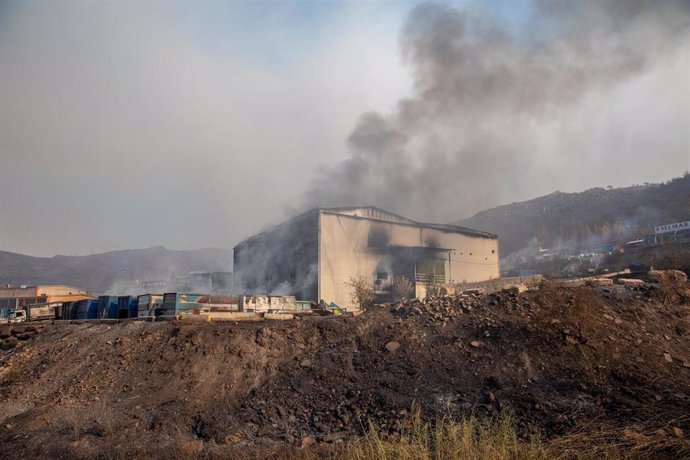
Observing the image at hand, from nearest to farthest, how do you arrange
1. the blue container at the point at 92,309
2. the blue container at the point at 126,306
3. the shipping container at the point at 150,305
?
the shipping container at the point at 150,305 → the blue container at the point at 126,306 → the blue container at the point at 92,309

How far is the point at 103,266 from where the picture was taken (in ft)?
272

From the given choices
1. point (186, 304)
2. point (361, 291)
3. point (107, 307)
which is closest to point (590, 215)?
point (361, 291)

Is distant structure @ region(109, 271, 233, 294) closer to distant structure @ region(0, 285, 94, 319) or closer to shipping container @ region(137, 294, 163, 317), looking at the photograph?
distant structure @ region(0, 285, 94, 319)

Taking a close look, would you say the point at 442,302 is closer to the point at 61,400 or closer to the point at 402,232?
the point at 61,400

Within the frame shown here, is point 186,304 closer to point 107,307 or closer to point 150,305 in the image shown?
point 150,305

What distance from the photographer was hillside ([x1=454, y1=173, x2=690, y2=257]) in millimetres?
56406

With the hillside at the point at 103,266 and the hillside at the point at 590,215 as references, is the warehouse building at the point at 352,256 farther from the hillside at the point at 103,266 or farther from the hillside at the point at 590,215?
the hillside at the point at 103,266

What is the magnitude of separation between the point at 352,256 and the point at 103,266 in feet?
220

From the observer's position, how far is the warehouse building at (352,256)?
29.2 metres

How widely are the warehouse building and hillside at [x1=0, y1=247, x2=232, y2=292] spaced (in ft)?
129

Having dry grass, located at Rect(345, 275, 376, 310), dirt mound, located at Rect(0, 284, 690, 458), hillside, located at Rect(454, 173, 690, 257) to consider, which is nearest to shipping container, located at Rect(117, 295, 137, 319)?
dirt mound, located at Rect(0, 284, 690, 458)

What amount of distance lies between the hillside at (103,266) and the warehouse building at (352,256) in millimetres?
39276

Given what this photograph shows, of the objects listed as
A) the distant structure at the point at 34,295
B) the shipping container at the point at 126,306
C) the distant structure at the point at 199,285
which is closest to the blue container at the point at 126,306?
the shipping container at the point at 126,306

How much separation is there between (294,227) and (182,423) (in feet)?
71.9
